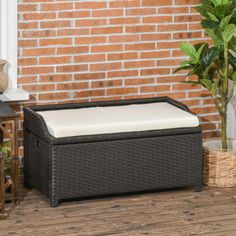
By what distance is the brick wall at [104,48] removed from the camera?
5969 millimetres

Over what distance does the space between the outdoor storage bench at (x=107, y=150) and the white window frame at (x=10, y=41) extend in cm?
14

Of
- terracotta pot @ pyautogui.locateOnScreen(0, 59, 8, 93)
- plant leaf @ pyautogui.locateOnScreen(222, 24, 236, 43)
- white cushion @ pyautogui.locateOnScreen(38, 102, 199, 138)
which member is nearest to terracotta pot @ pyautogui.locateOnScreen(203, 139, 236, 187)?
white cushion @ pyautogui.locateOnScreen(38, 102, 199, 138)

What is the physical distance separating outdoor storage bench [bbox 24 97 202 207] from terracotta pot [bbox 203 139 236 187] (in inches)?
6.5

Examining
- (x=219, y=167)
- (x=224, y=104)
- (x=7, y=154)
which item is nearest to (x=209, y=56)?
(x=224, y=104)

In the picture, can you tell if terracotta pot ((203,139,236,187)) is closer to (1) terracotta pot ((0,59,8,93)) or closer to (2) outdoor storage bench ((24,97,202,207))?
(2) outdoor storage bench ((24,97,202,207))

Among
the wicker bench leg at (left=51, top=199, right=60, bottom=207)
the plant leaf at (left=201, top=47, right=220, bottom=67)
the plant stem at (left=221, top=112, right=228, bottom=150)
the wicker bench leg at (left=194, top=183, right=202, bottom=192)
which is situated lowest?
the wicker bench leg at (left=51, top=199, right=60, bottom=207)

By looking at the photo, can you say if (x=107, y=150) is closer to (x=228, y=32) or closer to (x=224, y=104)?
(x=224, y=104)

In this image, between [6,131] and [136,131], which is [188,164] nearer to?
[136,131]

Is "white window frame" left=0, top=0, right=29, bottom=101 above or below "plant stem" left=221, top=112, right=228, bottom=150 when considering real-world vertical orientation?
above

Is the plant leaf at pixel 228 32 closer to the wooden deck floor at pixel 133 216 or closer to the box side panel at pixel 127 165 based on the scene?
the box side panel at pixel 127 165

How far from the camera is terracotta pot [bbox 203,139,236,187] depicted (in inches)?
236

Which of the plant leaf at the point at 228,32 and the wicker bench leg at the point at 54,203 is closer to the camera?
the wicker bench leg at the point at 54,203

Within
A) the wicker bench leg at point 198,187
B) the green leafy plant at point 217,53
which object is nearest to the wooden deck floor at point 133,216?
the wicker bench leg at point 198,187

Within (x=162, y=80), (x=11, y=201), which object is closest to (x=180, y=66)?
(x=162, y=80)
